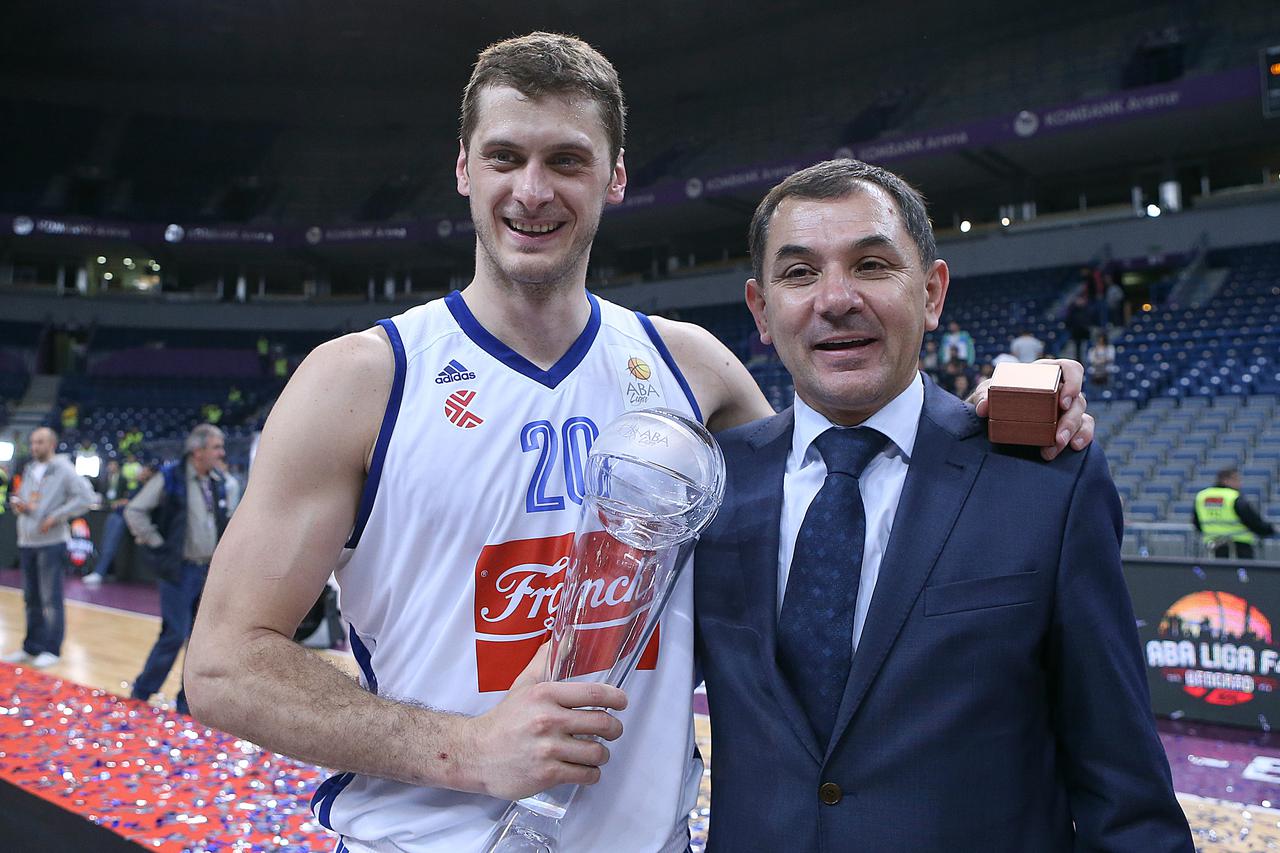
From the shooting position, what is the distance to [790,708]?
1.27 metres

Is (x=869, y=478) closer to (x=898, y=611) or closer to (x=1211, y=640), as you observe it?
(x=898, y=611)

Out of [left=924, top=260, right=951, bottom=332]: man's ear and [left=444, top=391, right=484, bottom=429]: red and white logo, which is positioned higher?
[left=924, top=260, right=951, bottom=332]: man's ear

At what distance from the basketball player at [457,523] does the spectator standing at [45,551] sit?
6.20 meters

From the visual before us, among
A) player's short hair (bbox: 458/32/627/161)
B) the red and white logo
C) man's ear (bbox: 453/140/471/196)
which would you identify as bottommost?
the red and white logo

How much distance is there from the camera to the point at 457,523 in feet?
4.78

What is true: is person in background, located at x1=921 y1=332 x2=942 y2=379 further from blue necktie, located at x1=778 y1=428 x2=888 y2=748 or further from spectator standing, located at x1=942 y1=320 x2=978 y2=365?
blue necktie, located at x1=778 y1=428 x2=888 y2=748

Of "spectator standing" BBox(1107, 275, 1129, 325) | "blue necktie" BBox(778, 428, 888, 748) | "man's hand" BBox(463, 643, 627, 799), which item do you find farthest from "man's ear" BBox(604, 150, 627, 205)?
"spectator standing" BBox(1107, 275, 1129, 325)

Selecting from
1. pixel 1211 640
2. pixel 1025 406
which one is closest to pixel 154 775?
Answer: pixel 1025 406

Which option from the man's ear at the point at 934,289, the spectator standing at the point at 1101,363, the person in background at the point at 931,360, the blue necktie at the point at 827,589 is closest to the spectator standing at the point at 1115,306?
the spectator standing at the point at 1101,363

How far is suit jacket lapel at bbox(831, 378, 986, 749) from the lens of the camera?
1.25m

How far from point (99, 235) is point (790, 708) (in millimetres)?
24062

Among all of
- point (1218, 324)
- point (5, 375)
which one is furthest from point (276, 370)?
point (1218, 324)

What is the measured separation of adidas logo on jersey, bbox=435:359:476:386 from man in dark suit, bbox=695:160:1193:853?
1.56 feet

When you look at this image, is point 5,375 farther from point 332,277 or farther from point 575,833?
point 575,833
